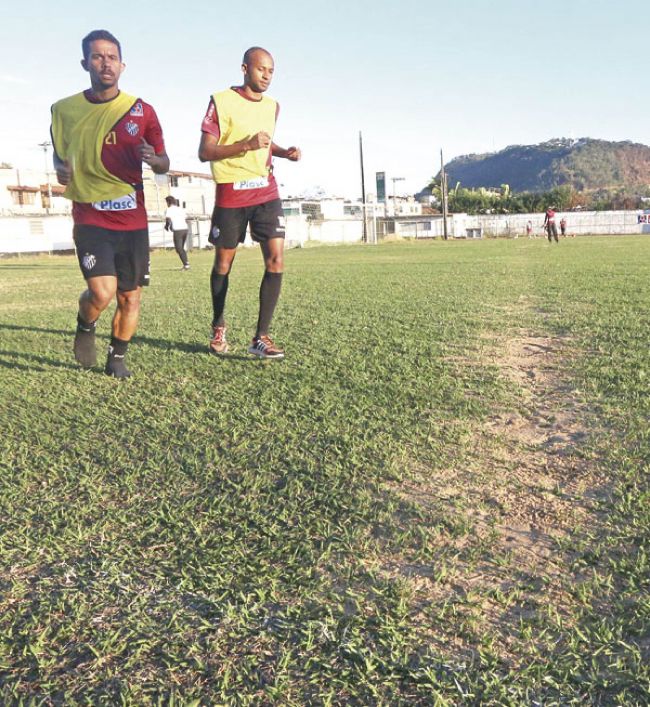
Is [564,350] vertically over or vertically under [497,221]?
under

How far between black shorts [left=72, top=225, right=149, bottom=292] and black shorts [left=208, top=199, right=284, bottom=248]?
67 cm

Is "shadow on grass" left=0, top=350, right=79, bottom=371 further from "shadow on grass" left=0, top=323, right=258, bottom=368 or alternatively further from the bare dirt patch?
the bare dirt patch

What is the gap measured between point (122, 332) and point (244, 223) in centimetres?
129

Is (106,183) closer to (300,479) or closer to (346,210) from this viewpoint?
(300,479)

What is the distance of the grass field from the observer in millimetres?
1371

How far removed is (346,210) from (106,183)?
73755 millimetres

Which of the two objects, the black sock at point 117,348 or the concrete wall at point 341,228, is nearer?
the black sock at point 117,348

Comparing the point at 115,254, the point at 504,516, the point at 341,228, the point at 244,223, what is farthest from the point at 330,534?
the point at 341,228

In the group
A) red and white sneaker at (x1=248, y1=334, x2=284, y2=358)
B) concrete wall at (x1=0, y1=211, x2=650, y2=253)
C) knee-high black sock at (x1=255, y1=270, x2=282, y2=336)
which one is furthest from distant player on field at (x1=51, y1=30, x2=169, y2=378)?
concrete wall at (x1=0, y1=211, x2=650, y2=253)

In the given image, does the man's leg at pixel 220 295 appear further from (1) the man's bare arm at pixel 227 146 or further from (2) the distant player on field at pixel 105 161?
(2) the distant player on field at pixel 105 161

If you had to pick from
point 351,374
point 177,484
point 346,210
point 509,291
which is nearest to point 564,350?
point 351,374

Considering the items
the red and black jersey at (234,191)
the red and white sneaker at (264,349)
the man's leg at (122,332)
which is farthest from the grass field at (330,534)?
the red and black jersey at (234,191)

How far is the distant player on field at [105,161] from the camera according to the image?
13.4 feet

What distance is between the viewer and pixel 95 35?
3945mm
